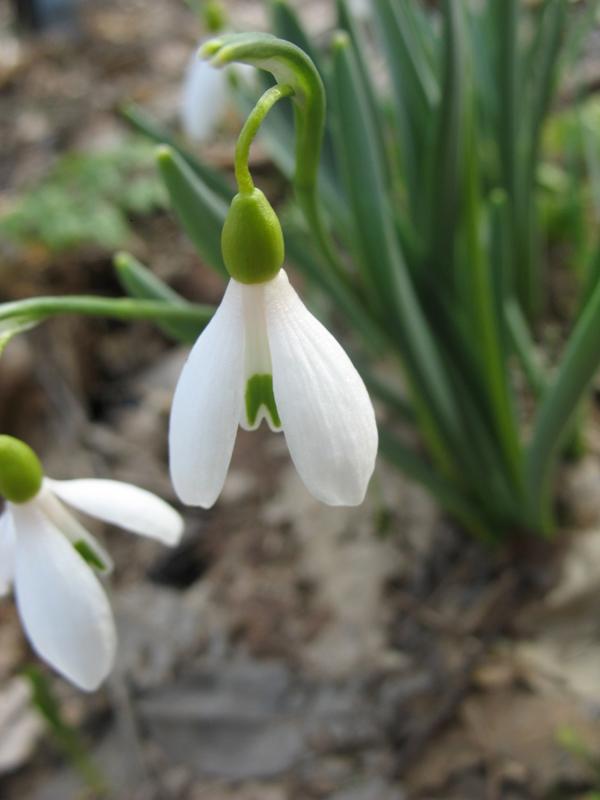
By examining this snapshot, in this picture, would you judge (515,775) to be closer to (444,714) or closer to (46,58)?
(444,714)

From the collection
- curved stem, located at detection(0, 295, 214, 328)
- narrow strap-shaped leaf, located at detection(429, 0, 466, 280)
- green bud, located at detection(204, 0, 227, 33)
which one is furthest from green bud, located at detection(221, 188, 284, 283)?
green bud, located at detection(204, 0, 227, 33)

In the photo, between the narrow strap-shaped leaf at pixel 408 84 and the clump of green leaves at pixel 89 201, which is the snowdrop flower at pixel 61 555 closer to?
the narrow strap-shaped leaf at pixel 408 84

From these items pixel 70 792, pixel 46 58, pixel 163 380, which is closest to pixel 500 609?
pixel 70 792

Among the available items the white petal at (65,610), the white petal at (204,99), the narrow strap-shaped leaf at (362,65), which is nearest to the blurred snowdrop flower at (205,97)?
the white petal at (204,99)

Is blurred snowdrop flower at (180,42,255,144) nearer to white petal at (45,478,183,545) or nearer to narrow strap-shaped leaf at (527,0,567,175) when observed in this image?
narrow strap-shaped leaf at (527,0,567,175)

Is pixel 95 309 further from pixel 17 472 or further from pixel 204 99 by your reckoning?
pixel 204 99

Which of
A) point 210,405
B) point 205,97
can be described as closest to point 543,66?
point 205,97
